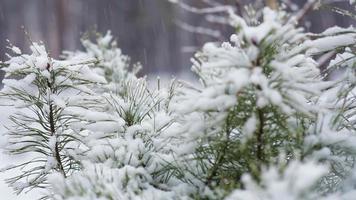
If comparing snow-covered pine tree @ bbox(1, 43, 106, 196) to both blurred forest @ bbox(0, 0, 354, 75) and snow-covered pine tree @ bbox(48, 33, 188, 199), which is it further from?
blurred forest @ bbox(0, 0, 354, 75)

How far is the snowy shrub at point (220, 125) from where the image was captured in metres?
1.02

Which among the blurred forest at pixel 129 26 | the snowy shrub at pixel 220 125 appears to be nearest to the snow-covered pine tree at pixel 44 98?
the snowy shrub at pixel 220 125

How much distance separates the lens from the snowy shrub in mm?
1021

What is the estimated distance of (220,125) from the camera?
111 centimetres

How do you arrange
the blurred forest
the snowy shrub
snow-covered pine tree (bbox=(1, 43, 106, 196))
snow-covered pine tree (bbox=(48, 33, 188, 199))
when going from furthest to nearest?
the blurred forest
snow-covered pine tree (bbox=(1, 43, 106, 196))
snow-covered pine tree (bbox=(48, 33, 188, 199))
the snowy shrub

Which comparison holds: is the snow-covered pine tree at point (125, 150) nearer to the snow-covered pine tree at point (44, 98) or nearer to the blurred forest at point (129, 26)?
the snow-covered pine tree at point (44, 98)

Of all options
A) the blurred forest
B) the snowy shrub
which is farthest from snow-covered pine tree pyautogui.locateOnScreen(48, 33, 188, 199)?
the blurred forest

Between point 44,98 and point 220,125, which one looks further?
point 44,98

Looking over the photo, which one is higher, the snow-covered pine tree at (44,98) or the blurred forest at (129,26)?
the blurred forest at (129,26)

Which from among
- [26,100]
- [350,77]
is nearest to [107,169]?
[26,100]

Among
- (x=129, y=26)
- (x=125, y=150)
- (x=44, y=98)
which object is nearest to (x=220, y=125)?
(x=125, y=150)

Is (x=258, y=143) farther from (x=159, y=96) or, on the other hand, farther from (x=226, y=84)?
(x=159, y=96)

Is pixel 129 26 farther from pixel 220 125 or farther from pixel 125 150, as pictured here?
pixel 220 125

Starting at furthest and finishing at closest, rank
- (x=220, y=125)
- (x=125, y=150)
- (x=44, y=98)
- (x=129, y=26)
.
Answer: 1. (x=129, y=26)
2. (x=44, y=98)
3. (x=125, y=150)
4. (x=220, y=125)
